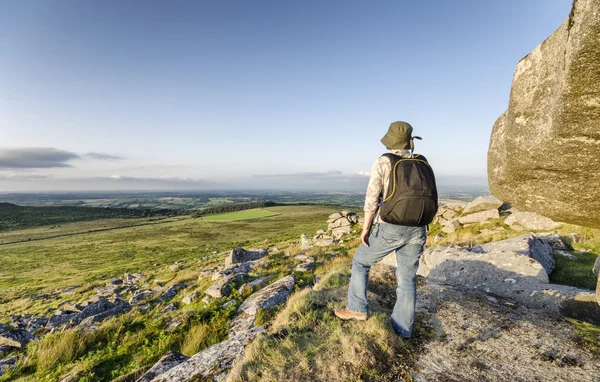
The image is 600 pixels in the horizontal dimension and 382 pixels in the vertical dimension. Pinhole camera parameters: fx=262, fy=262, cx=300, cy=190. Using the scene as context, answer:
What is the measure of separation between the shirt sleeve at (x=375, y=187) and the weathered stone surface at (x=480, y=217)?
77.7ft

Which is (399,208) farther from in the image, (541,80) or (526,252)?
(526,252)

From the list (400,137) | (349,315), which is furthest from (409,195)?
(349,315)

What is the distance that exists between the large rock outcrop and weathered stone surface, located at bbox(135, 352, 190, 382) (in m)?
8.10

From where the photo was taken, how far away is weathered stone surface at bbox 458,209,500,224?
23.2 metres

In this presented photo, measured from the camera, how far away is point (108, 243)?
83375 mm

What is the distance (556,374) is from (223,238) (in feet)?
289

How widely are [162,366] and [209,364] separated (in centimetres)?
155

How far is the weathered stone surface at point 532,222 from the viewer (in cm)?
1756

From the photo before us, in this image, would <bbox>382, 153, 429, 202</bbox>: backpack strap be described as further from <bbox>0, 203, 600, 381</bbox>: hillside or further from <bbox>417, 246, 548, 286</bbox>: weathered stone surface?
<bbox>417, 246, 548, 286</bbox>: weathered stone surface

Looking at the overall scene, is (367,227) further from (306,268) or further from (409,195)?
(306,268)

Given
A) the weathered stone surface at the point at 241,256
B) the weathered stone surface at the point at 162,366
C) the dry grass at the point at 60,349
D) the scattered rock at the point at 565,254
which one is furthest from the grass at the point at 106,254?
the scattered rock at the point at 565,254

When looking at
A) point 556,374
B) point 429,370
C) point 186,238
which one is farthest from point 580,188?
point 186,238

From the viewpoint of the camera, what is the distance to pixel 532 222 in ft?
59.5

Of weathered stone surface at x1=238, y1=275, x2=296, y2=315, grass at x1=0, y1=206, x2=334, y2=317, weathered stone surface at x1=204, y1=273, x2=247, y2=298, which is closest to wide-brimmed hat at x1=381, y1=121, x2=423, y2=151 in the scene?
weathered stone surface at x1=238, y1=275, x2=296, y2=315
